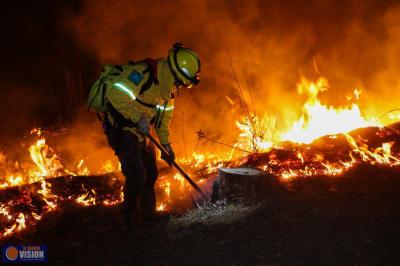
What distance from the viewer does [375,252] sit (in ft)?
11.8

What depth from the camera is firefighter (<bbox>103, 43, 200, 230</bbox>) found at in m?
4.60

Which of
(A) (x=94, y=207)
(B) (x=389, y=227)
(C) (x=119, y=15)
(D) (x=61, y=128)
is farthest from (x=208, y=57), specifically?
(B) (x=389, y=227)

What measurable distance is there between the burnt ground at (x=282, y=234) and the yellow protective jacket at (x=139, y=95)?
54.9 inches

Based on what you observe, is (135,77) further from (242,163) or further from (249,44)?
(249,44)

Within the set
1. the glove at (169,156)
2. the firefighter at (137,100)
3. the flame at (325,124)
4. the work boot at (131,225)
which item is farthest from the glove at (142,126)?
the flame at (325,124)

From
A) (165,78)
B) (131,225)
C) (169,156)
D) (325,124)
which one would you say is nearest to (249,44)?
(325,124)

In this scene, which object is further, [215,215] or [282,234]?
[215,215]

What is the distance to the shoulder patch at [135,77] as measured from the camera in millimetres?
4613

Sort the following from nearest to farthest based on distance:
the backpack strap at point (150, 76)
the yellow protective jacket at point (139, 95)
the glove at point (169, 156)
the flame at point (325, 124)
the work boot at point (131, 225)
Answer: the yellow protective jacket at point (139, 95) < the backpack strap at point (150, 76) < the work boot at point (131, 225) < the glove at point (169, 156) < the flame at point (325, 124)

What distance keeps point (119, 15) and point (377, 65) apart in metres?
8.29

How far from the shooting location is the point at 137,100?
15.8ft

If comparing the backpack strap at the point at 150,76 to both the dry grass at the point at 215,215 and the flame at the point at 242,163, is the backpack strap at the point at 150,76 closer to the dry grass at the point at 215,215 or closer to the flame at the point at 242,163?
the dry grass at the point at 215,215

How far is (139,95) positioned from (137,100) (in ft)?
0.22

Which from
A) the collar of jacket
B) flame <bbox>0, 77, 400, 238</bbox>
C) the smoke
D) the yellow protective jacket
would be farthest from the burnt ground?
the smoke
